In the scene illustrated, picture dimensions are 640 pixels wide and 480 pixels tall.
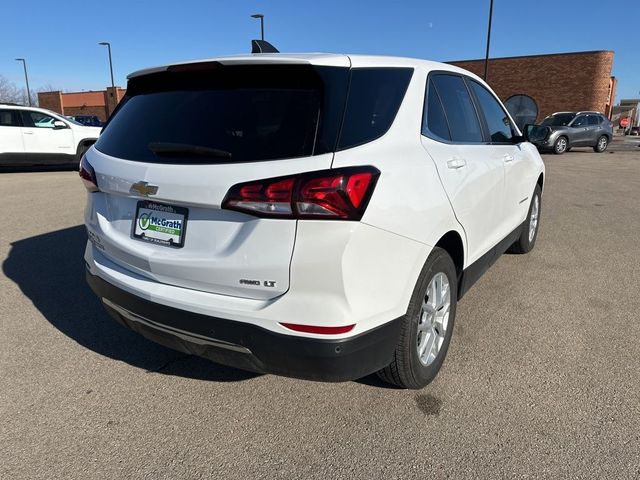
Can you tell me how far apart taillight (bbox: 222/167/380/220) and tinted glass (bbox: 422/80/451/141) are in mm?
853

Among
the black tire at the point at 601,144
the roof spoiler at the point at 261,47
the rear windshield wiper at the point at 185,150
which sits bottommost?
the black tire at the point at 601,144

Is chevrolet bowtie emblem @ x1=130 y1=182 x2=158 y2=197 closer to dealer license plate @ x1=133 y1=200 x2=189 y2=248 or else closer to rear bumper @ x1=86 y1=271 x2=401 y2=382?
dealer license plate @ x1=133 y1=200 x2=189 y2=248

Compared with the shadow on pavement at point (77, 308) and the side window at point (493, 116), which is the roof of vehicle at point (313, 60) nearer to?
the side window at point (493, 116)

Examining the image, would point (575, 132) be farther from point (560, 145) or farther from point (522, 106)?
point (522, 106)

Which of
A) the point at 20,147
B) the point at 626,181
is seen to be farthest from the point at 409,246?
the point at 20,147

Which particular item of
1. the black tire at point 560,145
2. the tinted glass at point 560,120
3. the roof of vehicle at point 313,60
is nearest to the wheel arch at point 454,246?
the roof of vehicle at point 313,60

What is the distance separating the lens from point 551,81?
3203 cm

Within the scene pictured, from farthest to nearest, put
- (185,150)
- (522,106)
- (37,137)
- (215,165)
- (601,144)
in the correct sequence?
1. (522,106)
2. (601,144)
3. (37,137)
4. (185,150)
5. (215,165)

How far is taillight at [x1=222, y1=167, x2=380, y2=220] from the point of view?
1.93 meters

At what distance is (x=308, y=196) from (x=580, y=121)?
2281 cm

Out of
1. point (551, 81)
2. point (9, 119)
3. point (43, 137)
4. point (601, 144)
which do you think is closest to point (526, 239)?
point (43, 137)

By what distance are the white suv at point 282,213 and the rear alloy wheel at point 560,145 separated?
2036cm

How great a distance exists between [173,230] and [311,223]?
0.72 metres

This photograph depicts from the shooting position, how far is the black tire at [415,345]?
2.42 m
